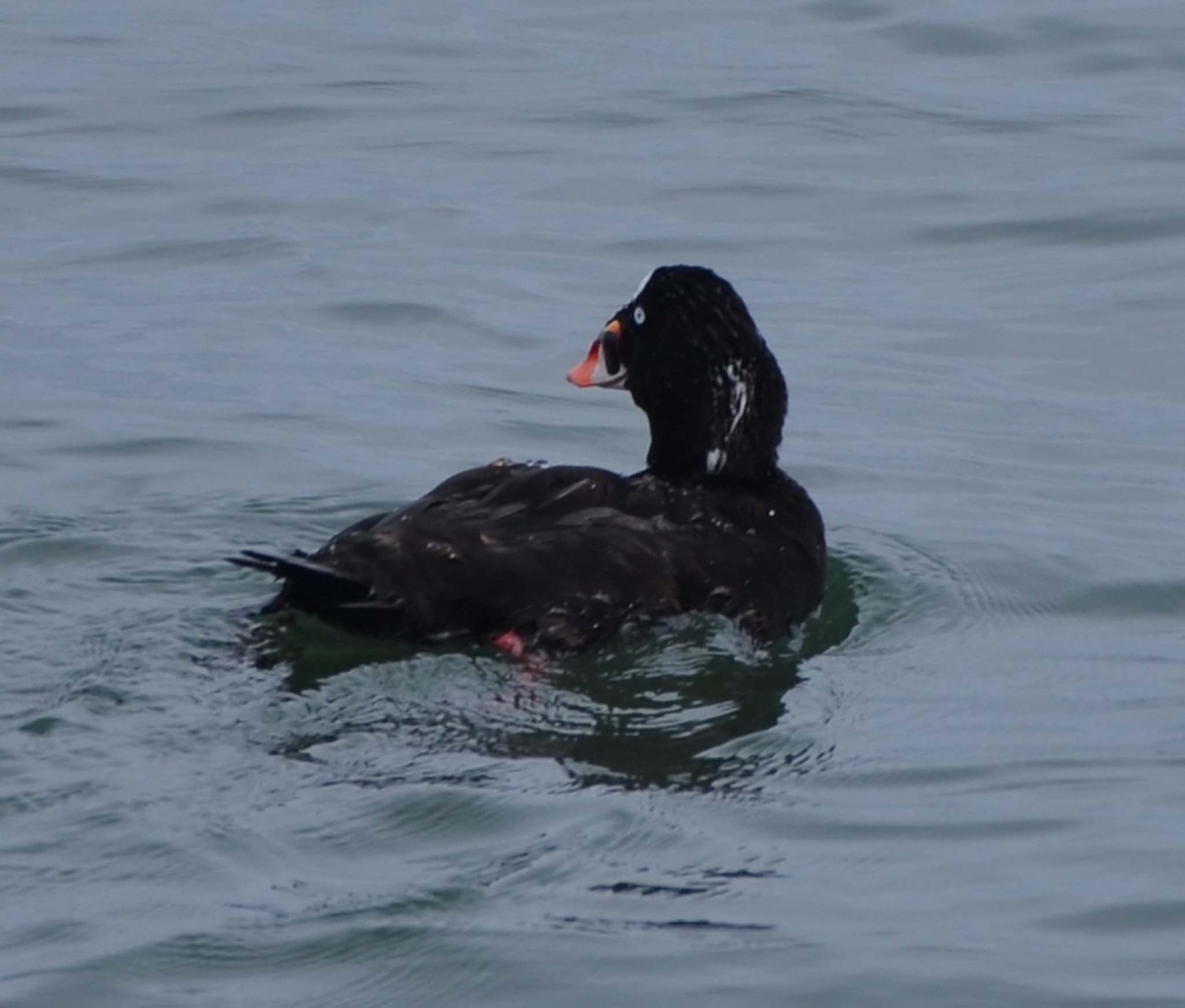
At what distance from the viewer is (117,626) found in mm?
7676

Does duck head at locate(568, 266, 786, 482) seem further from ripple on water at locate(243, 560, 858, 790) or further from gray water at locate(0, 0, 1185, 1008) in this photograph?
ripple on water at locate(243, 560, 858, 790)

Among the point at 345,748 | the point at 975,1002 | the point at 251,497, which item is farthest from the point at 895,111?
the point at 975,1002

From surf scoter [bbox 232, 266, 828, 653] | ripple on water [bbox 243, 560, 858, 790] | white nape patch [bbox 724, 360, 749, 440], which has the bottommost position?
ripple on water [bbox 243, 560, 858, 790]

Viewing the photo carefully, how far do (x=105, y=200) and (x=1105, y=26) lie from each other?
841 cm

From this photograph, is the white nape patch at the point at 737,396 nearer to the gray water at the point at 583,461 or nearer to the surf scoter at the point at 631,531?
the surf scoter at the point at 631,531

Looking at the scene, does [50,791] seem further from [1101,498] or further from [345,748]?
[1101,498]

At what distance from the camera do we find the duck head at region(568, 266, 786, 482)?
A: 825 cm

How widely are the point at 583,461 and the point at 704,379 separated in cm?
209

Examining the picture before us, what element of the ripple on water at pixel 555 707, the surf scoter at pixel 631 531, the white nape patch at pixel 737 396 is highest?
the white nape patch at pixel 737 396

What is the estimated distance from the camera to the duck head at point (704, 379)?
325 inches

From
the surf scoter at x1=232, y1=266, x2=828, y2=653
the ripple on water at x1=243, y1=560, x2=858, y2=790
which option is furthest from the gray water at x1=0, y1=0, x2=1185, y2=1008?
the surf scoter at x1=232, y1=266, x2=828, y2=653

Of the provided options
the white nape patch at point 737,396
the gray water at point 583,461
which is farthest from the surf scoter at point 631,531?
the gray water at point 583,461

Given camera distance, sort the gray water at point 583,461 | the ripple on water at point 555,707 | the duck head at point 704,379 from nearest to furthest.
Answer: the gray water at point 583,461 < the ripple on water at point 555,707 < the duck head at point 704,379

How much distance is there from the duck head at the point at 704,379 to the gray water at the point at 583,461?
0.60 metres
